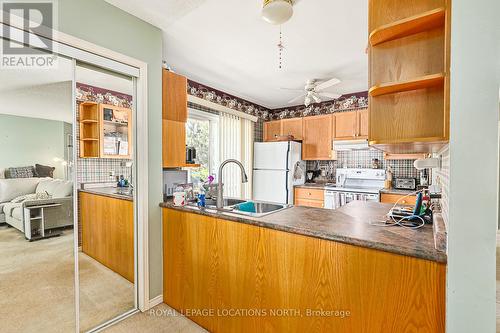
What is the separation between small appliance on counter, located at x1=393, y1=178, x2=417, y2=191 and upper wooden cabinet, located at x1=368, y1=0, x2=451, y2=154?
2.90m

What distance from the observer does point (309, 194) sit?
4.16 m

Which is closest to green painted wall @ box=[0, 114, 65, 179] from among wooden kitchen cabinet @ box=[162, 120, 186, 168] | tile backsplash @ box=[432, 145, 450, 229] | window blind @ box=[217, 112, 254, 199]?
wooden kitchen cabinet @ box=[162, 120, 186, 168]

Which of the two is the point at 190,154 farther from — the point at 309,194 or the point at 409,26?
the point at 309,194

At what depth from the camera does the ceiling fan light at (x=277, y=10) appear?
1561mm

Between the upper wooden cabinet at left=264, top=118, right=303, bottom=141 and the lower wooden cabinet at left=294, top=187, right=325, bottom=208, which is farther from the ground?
the upper wooden cabinet at left=264, top=118, right=303, bottom=141

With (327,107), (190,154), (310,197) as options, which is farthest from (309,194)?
(190,154)

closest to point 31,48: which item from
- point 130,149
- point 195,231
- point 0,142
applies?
point 0,142

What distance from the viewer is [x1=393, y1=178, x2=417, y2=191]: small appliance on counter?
3.54 metres

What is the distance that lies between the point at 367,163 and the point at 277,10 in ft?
11.0

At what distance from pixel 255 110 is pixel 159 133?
285 centimetres

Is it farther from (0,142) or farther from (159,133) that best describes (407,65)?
(0,142)

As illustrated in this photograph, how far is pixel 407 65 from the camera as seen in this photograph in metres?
1.11

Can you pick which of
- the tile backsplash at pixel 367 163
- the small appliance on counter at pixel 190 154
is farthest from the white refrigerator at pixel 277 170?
the small appliance on counter at pixel 190 154

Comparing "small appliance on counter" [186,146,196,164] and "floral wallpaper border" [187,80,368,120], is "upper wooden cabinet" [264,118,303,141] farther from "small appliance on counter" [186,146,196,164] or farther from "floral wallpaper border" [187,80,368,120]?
"small appliance on counter" [186,146,196,164]
